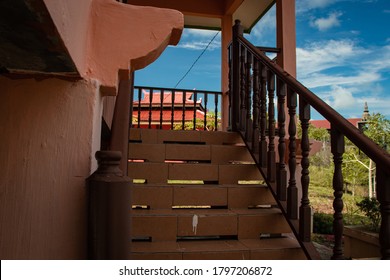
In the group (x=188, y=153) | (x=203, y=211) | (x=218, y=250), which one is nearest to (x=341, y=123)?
(x=218, y=250)

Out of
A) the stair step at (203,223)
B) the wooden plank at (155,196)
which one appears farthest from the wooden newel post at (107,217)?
the wooden plank at (155,196)

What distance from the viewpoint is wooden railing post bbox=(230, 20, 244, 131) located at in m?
3.18

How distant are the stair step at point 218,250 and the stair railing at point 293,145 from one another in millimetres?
161

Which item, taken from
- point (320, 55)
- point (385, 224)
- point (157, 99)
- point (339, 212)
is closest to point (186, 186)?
point (339, 212)

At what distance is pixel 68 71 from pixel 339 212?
1.45 metres

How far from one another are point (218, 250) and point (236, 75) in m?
2.09

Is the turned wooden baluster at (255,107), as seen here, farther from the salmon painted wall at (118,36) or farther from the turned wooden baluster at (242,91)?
the salmon painted wall at (118,36)

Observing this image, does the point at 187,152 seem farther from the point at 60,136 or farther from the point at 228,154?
the point at 60,136

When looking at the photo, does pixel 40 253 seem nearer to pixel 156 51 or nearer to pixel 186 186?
pixel 156 51

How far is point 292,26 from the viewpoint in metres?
4.12

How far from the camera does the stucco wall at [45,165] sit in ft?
3.05

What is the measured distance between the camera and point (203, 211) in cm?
217

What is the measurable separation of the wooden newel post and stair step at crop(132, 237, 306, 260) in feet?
2.88
